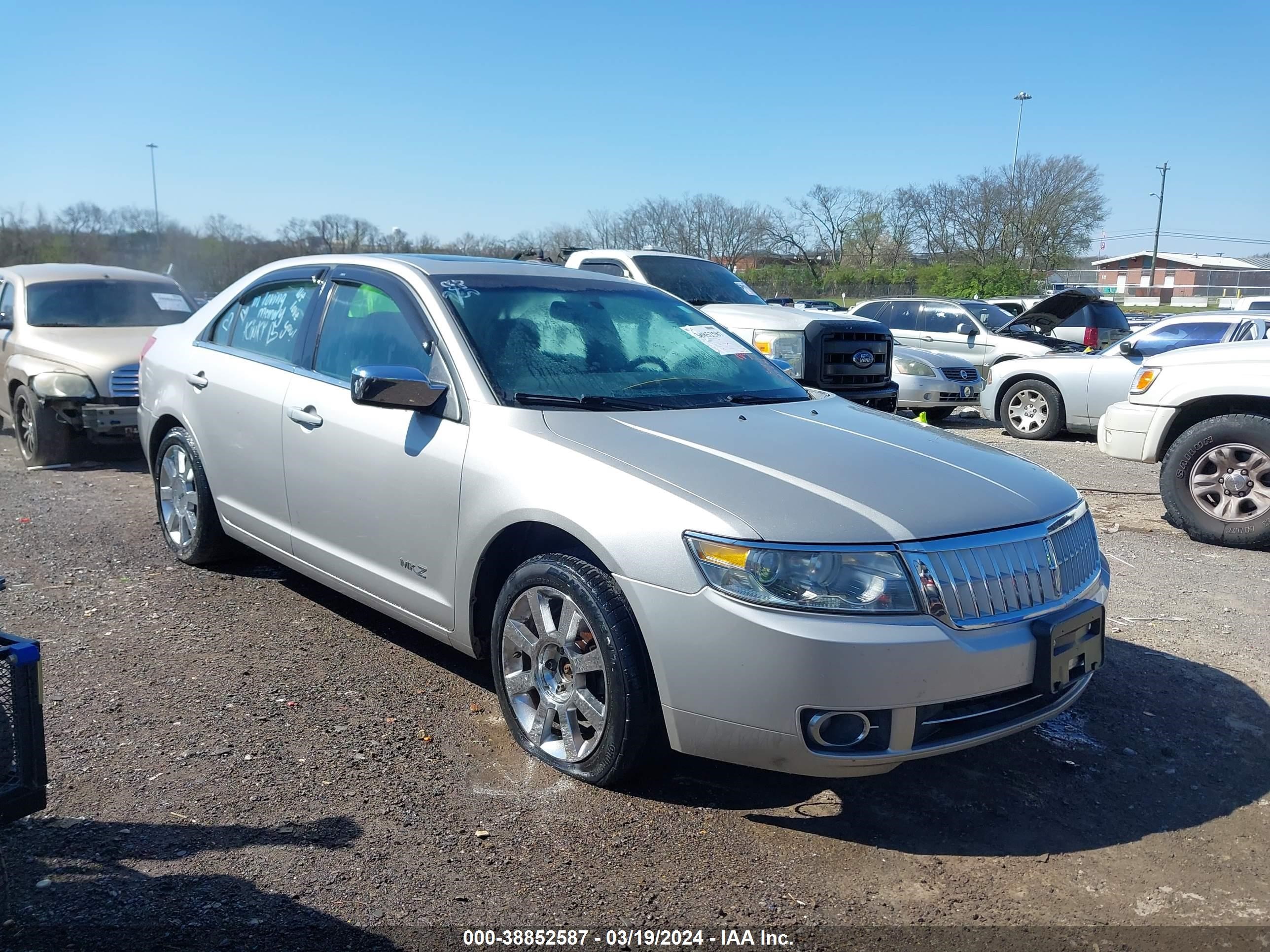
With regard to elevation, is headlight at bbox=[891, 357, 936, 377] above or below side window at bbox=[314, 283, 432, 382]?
below

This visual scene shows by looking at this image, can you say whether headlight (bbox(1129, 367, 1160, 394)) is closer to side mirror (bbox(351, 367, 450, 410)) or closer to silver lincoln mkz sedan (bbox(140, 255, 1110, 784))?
silver lincoln mkz sedan (bbox(140, 255, 1110, 784))

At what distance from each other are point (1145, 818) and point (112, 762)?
3.41 meters

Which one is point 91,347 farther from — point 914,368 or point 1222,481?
point 914,368

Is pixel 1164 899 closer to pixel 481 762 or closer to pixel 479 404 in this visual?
pixel 481 762

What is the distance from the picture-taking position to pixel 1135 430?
7.10 metres

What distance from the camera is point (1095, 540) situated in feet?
12.1

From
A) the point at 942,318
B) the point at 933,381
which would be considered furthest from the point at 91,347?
the point at 942,318

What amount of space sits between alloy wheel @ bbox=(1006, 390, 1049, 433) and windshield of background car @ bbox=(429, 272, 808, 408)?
8384mm

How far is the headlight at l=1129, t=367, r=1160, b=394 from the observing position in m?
7.08

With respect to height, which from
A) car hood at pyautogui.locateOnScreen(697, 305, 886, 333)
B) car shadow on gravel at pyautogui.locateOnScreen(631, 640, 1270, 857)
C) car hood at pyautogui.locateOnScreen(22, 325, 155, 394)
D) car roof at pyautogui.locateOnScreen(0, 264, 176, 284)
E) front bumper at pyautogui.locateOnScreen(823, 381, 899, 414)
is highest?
car roof at pyautogui.locateOnScreen(0, 264, 176, 284)

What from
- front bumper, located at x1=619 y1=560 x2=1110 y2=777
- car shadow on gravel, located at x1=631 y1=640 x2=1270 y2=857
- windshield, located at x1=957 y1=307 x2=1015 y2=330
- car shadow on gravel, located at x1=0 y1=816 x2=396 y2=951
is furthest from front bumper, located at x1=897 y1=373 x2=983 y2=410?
car shadow on gravel, located at x1=0 y1=816 x2=396 y2=951

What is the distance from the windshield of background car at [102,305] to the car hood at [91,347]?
0.19 metres

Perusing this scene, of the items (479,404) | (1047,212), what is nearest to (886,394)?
(479,404)

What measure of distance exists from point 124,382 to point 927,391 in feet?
30.7
